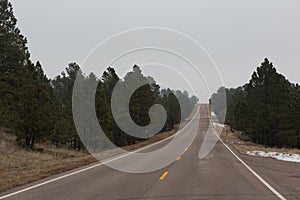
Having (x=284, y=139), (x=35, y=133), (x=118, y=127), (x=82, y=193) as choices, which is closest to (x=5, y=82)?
(x=35, y=133)

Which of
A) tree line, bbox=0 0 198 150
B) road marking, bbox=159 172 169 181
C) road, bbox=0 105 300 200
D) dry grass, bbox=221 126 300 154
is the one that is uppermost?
tree line, bbox=0 0 198 150

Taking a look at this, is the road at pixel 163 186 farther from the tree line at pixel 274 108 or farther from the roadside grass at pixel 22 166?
the tree line at pixel 274 108

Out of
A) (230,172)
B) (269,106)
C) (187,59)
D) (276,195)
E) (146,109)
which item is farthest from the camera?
(146,109)

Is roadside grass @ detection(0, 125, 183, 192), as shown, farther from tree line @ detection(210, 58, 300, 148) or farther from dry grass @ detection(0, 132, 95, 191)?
tree line @ detection(210, 58, 300, 148)

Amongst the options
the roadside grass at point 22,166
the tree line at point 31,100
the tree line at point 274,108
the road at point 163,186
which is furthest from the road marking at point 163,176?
the tree line at point 274,108

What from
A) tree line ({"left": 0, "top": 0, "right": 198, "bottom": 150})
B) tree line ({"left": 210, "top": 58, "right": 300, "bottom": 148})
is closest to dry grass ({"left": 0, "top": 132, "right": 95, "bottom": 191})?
tree line ({"left": 0, "top": 0, "right": 198, "bottom": 150})

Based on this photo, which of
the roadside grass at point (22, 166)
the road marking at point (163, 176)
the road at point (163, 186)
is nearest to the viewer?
the road at point (163, 186)

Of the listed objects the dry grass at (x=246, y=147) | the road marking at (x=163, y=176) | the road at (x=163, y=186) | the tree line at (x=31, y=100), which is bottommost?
the road at (x=163, y=186)

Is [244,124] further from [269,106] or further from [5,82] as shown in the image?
[5,82]

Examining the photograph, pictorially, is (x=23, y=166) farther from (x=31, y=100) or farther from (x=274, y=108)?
(x=274, y=108)

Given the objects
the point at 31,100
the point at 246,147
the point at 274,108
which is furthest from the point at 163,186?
the point at 274,108

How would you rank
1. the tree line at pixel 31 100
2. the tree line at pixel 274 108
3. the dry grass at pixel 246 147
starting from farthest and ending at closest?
the tree line at pixel 274 108 < the dry grass at pixel 246 147 < the tree line at pixel 31 100

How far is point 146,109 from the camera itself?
168 ft

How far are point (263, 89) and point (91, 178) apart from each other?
124 ft
